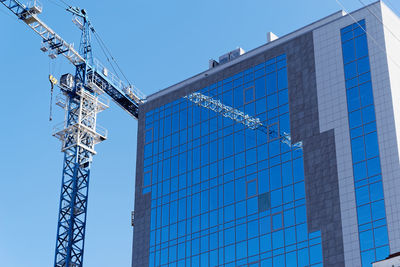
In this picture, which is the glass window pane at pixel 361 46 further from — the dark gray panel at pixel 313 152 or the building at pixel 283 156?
the dark gray panel at pixel 313 152

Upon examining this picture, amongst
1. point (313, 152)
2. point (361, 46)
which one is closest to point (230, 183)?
point (313, 152)

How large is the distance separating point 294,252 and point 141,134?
108 ft

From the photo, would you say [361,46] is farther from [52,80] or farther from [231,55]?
[52,80]

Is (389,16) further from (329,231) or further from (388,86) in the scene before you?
(329,231)

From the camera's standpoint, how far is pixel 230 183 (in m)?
100

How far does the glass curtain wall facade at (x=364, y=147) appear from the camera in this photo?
8388 cm

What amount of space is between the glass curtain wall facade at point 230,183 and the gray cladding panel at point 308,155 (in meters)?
0.94

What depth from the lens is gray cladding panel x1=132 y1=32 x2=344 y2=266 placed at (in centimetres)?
8794

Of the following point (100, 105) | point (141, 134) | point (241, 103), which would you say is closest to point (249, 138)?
point (241, 103)

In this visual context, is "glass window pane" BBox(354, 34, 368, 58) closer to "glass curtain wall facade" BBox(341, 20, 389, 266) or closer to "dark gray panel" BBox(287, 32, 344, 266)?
"glass curtain wall facade" BBox(341, 20, 389, 266)

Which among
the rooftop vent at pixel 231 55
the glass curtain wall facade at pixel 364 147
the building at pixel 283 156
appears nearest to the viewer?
the glass curtain wall facade at pixel 364 147

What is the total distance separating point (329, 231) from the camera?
287ft

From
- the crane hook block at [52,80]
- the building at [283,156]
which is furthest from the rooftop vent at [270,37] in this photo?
the crane hook block at [52,80]

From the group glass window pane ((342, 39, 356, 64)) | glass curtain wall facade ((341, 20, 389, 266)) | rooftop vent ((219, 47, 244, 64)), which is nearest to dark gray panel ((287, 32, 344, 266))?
glass curtain wall facade ((341, 20, 389, 266))
